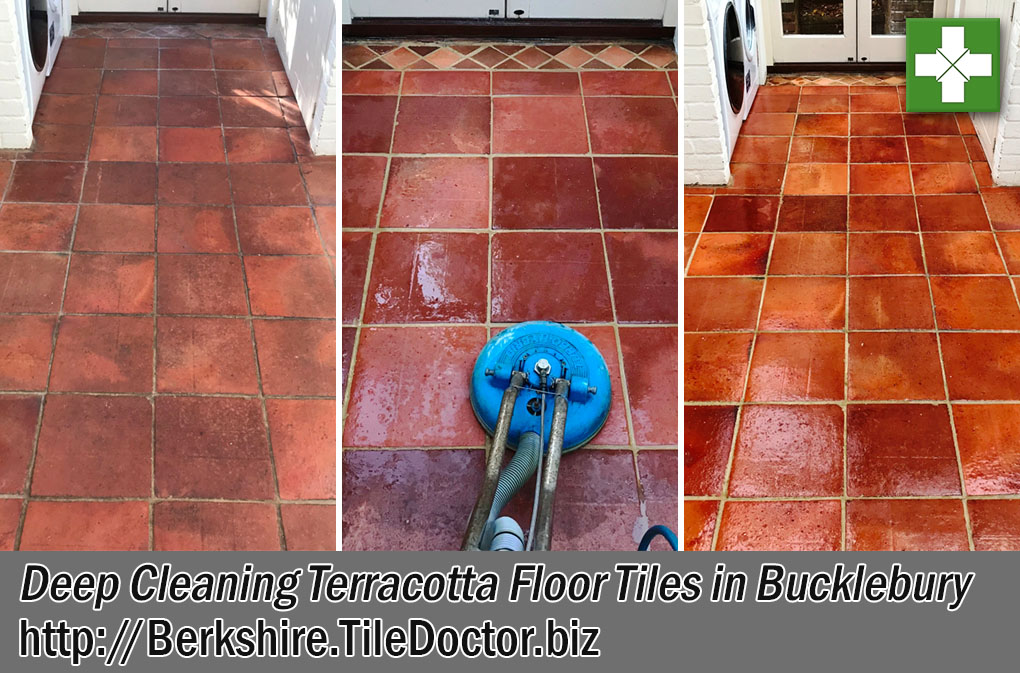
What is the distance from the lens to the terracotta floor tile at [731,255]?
3.08 meters

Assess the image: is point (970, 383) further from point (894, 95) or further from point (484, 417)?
point (894, 95)

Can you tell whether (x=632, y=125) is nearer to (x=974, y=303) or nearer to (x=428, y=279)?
(x=428, y=279)

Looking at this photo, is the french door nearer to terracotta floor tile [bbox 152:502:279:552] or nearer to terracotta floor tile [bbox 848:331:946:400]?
terracotta floor tile [bbox 848:331:946:400]

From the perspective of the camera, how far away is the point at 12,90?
11.5 feet

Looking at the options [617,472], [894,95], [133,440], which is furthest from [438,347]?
[894,95]

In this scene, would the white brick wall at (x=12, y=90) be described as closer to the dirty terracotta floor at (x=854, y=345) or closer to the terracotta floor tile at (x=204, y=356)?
the terracotta floor tile at (x=204, y=356)

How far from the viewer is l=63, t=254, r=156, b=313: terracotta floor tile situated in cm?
287

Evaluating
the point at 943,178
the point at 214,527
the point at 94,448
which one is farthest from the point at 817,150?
the point at 94,448

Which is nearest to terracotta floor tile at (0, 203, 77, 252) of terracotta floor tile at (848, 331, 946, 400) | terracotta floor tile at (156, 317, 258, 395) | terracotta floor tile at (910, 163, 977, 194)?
terracotta floor tile at (156, 317, 258, 395)

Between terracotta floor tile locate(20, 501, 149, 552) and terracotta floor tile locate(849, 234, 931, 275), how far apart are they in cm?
235

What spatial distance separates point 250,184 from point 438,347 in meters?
1.31

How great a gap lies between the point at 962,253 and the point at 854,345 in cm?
72

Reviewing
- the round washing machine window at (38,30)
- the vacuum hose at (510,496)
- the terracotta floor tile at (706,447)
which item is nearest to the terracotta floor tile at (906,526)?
the terracotta floor tile at (706,447)

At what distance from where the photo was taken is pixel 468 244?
3055mm
